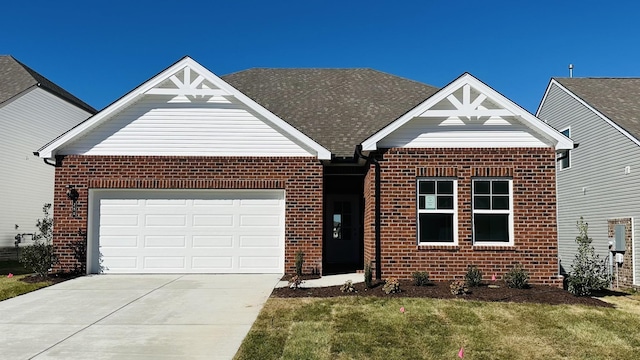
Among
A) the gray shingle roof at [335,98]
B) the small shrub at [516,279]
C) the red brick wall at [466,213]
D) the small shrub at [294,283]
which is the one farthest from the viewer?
the gray shingle roof at [335,98]

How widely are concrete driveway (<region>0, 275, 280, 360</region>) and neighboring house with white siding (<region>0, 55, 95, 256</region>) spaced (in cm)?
1005

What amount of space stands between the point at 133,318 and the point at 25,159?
15.6 m

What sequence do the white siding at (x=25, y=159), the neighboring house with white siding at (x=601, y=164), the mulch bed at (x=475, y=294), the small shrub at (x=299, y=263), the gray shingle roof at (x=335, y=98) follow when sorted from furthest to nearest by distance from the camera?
the white siding at (x=25, y=159)
the gray shingle roof at (x=335, y=98)
the neighboring house with white siding at (x=601, y=164)
the small shrub at (x=299, y=263)
the mulch bed at (x=475, y=294)

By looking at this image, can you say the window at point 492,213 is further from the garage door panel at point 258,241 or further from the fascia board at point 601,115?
the fascia board at point 601,115

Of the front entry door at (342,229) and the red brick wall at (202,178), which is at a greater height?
the red brick wall at (202,178)

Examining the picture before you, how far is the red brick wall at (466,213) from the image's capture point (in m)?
11.9

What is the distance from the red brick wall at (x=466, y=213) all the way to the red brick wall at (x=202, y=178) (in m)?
1.78

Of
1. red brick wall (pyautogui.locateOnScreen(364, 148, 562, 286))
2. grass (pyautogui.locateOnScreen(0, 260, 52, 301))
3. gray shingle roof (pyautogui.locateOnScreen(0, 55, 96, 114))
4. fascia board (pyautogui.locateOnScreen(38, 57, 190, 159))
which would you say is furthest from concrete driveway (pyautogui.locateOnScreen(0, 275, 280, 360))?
gray shingle roof (pyautogui.locateOnScreen(0, 55, 96, 114))

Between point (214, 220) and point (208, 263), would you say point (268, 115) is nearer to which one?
point (214, 220)

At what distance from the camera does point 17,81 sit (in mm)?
21688

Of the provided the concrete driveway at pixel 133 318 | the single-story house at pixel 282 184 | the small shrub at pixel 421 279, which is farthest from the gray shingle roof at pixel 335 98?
the concrete driveway at pixel 133 318

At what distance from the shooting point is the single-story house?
474 inches

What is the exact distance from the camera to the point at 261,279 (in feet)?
40.9

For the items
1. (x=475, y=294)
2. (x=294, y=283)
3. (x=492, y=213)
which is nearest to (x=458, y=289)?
(x=475, y=294)
